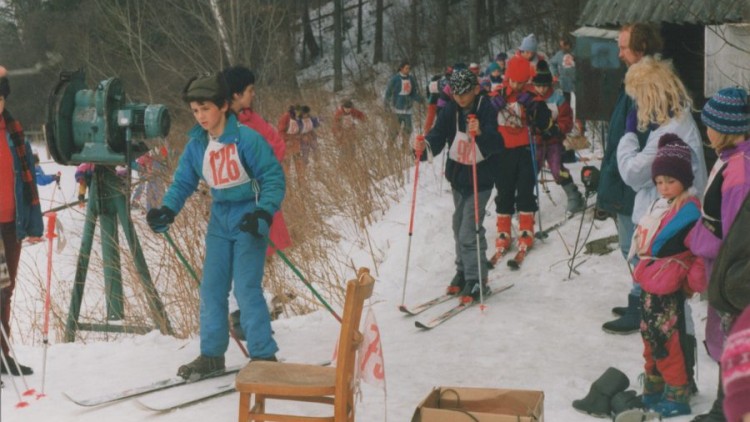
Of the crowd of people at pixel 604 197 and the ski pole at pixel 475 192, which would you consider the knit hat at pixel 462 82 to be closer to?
the crowd of people at pixel 604 197

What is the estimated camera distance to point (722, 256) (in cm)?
342

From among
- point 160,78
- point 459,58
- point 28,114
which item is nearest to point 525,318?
point 160,78

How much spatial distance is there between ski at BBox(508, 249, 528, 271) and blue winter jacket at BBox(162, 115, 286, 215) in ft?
11.0

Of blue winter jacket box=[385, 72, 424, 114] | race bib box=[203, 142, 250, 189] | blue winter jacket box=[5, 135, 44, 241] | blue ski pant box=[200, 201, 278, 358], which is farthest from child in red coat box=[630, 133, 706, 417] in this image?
blue winter jacket box=[385, 72, 424, 114]

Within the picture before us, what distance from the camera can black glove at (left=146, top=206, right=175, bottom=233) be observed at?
16.9 feet

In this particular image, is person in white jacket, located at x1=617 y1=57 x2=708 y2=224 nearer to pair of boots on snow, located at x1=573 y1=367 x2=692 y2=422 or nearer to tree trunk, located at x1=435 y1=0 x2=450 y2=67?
pair of boots on snow, located at x1=573 y1=367 x2=692 y2=422

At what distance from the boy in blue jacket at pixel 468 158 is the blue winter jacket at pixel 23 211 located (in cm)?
277

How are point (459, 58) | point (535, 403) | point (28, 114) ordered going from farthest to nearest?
1. point (28, 114)
2. point (459, 58)
3. point (535, 403)

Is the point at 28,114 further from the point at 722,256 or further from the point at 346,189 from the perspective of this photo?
the point at 722,256

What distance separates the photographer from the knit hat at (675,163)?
461cm

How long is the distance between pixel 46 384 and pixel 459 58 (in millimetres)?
24252

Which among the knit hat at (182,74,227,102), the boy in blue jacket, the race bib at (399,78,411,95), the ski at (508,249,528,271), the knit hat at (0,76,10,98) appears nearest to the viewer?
the knit hat at (182,74,227,102)

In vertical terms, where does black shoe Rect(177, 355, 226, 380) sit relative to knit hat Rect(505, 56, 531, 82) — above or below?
below

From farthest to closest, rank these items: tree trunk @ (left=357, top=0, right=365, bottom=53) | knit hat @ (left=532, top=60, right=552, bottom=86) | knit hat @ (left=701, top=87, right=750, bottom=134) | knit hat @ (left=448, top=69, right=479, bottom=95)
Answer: tree trunk @ (left=357, top=0, right=365, bottom=53) < knit hat @ (left=532, top=60, right=552, bottom=86) < knit hat @ (left=448, top=69, right=479, bottom=95) < knit hat @ (left=701, top=87, right=750, bottom=134)
